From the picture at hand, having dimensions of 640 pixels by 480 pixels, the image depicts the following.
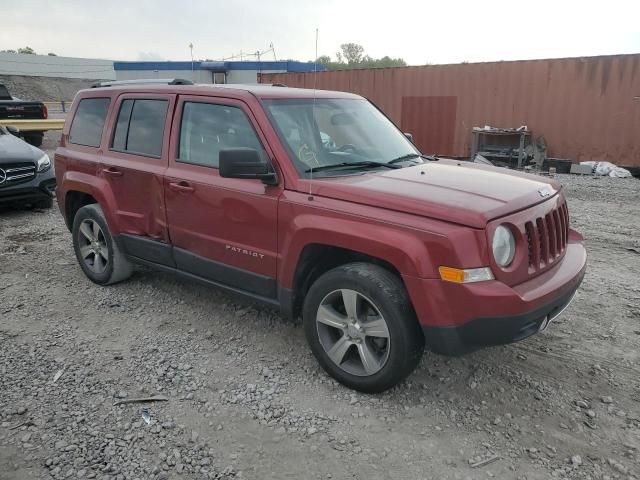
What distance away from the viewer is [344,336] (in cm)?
320

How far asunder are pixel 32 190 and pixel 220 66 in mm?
27406

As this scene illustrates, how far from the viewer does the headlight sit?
9.01ft

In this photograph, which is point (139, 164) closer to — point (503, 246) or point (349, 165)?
point (349, 165)

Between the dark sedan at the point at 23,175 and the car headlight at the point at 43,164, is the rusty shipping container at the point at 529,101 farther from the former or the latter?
the dark sedan at the point at 23,175

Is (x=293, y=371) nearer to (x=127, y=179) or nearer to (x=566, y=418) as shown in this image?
(x=566, y=418)

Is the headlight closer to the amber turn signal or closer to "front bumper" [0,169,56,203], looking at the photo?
the amber turn signal

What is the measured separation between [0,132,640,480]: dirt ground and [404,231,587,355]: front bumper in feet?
1.81

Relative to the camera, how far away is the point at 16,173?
750 centimetres

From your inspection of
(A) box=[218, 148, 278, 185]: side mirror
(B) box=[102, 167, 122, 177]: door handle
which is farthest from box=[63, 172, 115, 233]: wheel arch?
(A) box=[218, 148, 278, 185]: side mirror

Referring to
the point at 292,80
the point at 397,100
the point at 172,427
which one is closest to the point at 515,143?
the point at 397,100

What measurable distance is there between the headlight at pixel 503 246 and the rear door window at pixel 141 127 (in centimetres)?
270

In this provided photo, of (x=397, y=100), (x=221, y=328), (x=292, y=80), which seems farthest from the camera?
(x=292, y=80)

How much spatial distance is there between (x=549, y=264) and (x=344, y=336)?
131 cm

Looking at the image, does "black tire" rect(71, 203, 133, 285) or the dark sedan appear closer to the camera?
"black tire" rect(71, 203, 133, 285)
